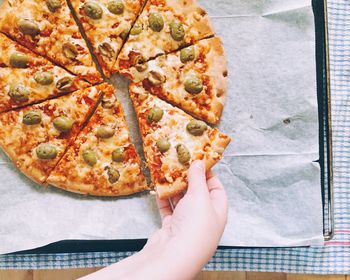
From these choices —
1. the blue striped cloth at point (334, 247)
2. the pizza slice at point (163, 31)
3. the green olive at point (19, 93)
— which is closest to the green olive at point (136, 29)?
the pizza slice at point (163, 31)

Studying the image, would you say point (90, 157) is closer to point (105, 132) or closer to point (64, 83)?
point (105, 132)

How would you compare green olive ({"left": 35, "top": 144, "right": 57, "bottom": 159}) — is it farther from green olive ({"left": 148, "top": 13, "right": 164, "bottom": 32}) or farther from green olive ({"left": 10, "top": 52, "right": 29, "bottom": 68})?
green olive ({"left": 148, "top": 13, "right": 164, "bottom": 32})

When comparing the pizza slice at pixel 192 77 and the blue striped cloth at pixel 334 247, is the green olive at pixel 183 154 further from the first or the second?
the blue striped cloth at pixel 334 247

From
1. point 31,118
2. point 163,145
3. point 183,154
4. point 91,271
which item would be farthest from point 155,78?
point 91,271

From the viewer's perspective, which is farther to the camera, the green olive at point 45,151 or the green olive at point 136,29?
the green olive at point 136,29

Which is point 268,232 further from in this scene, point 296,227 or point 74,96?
point 74,96

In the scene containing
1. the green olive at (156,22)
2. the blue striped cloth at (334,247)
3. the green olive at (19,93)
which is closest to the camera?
the green olive at (19,93)
